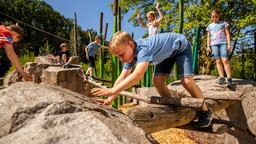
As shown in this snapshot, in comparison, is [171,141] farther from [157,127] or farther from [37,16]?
[37,16]

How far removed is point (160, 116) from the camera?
2.45 m

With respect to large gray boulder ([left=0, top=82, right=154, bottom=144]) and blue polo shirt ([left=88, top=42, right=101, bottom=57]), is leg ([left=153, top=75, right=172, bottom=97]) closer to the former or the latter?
large gray boulder ([left=0, top=82, right=154, bottom=144])

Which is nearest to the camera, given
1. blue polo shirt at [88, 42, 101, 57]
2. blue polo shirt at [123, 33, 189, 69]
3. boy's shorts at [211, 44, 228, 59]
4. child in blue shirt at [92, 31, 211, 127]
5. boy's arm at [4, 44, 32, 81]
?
child in blue shirt at [92, 31, 211, 127]

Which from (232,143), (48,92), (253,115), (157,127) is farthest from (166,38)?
(232,143)

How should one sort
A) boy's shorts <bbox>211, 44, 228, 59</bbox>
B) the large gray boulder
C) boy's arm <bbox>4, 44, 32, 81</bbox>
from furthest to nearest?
boy's shorts <bbox>211, 44, 228, 59</bbox>
boy's arm <bbox>4, 44, 32, 81</bbox>
the large gray boulder

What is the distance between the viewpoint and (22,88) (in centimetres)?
143

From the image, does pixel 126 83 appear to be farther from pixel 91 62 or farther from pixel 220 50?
pixel 91 62

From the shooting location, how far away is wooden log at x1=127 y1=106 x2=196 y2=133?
2.24 m

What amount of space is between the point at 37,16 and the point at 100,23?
28.5m

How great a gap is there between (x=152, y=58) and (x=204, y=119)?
900 mm

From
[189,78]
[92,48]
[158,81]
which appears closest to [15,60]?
[158,81]

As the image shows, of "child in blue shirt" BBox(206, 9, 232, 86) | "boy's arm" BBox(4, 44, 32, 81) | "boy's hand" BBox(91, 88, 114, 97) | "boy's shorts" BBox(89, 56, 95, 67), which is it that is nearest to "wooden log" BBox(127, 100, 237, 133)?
"boy's hand" BBox(91, 88, 114, 97)

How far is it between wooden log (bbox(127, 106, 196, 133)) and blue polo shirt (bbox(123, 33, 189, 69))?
410 millimetres

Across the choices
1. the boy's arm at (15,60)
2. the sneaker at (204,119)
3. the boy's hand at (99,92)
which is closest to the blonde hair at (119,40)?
the boy's hand at (99,92)
